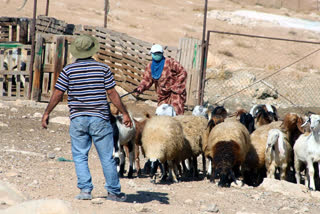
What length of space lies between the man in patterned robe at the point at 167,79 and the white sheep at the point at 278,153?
6.60 feet

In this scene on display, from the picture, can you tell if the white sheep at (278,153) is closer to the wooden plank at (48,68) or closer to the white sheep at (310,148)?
the white sheep at (310,148)

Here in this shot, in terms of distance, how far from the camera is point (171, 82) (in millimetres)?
10102

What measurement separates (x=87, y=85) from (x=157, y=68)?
4155 mm

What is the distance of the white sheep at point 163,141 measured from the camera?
8414 mm

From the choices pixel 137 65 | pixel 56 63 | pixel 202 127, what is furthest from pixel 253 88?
pixel 202 127

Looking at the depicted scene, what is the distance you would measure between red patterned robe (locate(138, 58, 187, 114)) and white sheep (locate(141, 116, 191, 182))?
4.18 ft

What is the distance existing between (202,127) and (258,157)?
1061 millimetres

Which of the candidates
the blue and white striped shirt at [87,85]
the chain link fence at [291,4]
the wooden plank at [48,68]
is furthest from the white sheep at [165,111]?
the chain link fence at [291,4]

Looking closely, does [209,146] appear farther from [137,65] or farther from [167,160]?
[137,65]

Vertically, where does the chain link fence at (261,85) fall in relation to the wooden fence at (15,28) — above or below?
below

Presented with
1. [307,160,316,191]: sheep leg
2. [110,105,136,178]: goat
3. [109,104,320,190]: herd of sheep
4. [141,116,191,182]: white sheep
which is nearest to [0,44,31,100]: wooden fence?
[109,104,320,190]: herd of sheep

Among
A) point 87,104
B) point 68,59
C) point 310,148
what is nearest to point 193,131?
point 310,148

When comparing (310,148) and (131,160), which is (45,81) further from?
(310,148)

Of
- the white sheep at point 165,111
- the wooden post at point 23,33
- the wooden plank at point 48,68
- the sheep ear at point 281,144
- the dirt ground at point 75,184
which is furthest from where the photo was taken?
the wooden post at point 23,33
